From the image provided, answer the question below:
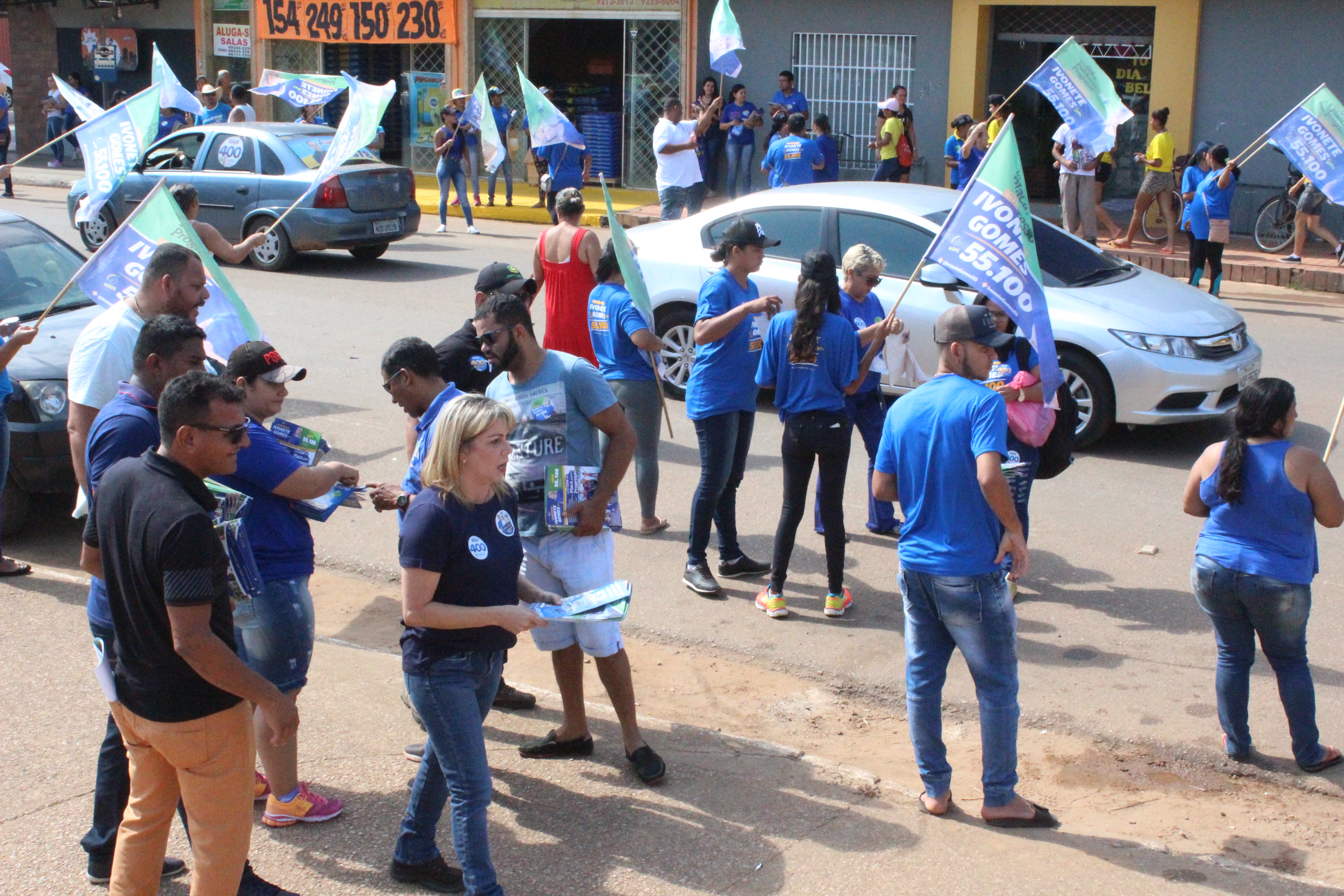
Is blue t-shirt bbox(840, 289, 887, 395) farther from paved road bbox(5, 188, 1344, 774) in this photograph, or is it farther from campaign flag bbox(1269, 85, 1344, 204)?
campaign flag bbox(1269, 85, 1344, 204)

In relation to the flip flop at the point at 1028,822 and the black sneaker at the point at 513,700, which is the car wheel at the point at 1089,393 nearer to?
the flip flop at the point at 1028,822

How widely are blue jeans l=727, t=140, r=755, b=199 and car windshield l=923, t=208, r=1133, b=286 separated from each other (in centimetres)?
1047

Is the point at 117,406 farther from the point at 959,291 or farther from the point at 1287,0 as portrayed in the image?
the point at 1287,0

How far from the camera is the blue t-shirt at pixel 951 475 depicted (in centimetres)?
430

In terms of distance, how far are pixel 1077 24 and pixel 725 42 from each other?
5.63 metres

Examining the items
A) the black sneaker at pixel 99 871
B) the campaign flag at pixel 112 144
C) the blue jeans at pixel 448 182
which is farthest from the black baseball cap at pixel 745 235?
the blue jeans at pixel 448 182

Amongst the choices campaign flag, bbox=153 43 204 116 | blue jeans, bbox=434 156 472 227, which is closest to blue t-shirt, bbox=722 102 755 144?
blue jeans, bbox=434 156 472 227

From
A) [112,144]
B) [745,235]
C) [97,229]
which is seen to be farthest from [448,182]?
[745,235]

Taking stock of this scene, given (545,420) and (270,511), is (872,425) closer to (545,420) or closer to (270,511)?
(545,420)

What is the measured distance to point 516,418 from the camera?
4652 millimetres

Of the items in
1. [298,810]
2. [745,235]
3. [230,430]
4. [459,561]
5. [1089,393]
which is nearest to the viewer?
[230,430]

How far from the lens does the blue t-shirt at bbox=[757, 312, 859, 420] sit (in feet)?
20.2

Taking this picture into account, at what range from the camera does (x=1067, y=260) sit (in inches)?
372

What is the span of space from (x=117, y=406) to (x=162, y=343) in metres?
0.24
